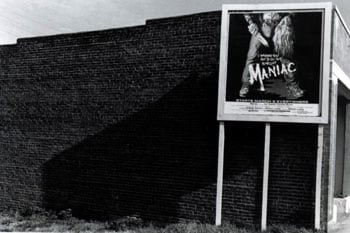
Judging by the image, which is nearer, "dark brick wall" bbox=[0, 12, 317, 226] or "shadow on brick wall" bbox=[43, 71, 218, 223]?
"dark brick wall" bbox=[0, 12, 317, 226]

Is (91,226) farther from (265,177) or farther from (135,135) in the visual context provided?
(265,177)

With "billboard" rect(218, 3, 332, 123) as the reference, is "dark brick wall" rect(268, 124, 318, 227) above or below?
below

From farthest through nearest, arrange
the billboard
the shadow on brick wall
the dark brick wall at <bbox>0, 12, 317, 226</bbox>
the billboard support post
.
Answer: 1. the shadow on brick wall
2. the dark brick wall at <bbox>0, 12, 317, 226</bbox>
3. the billboard support post
4. the billboard

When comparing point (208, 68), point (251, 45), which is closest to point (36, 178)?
point (208, 68)

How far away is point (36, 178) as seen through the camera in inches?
537

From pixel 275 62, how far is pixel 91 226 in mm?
5706

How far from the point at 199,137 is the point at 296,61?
279 centimetres

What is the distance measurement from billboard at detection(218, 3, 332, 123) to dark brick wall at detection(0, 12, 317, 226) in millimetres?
561

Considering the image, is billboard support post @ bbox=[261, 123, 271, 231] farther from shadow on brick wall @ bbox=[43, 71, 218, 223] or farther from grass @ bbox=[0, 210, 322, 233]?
shadow on brick wall @ bbox=[43, 71, 218, 223]

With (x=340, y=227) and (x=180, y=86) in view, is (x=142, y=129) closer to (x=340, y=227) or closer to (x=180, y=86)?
(x=180, y=86)

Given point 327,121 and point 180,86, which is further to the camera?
point 180,86

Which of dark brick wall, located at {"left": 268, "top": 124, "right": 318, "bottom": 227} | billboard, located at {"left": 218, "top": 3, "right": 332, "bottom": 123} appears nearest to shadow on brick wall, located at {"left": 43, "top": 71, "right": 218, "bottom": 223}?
billboard, located at {"left": 218, "top": 3, "right": 332, "bottom": 123}

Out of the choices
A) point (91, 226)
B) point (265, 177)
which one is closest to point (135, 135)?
point (91, 226)

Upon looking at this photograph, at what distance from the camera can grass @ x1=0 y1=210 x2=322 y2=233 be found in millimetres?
10125
